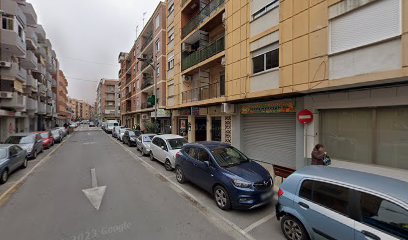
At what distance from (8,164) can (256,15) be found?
496 inches

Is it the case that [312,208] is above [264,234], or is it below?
above

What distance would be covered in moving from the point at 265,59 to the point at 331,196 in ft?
25.0

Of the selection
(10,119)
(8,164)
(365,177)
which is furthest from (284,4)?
(10,119)

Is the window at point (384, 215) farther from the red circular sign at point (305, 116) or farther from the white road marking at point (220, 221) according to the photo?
the red circular sign at point (305, 116)

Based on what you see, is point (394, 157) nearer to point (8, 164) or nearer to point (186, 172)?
point (186, 172)

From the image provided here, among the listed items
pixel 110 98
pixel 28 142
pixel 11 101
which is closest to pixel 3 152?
pixel 28 142

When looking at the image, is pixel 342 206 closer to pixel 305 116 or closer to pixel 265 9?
pixel 305 116

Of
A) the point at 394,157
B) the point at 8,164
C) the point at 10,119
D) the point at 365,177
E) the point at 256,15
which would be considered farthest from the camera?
the point at 10,119

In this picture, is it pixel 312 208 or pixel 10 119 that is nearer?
pixel 312 208

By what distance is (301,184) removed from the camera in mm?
3957

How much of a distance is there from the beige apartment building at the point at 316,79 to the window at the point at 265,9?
4cm

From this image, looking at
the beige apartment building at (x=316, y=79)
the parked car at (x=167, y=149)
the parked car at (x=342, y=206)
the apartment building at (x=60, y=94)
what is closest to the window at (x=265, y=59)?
the beige apartment building at (x=316, y=79)

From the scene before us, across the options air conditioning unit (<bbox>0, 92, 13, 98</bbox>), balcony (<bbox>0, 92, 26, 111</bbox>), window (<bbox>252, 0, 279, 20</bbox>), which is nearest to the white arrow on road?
window (<bbox>252, 0, 279, 20</bbox>)

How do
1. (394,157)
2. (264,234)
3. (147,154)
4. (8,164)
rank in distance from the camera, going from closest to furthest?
(264,234) → (394,157) → (8,164) → (147,154)
